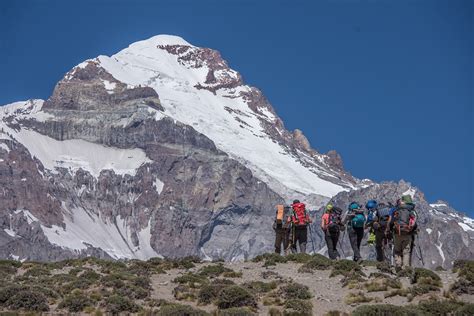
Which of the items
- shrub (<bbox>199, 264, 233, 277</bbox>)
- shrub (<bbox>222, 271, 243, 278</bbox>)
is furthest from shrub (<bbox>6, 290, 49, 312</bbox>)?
shrub (<bbox>199, 264, 233, 277</bbox>)

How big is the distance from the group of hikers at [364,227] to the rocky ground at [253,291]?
3.41ft

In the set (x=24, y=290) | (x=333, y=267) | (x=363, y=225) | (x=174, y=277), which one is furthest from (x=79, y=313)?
(x=363, y=225)

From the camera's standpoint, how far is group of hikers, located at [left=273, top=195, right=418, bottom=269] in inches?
1185

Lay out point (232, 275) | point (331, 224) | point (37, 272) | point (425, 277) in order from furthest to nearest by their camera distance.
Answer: point (331, 224), point (37, 272), point (232, 275), point (425, 277)

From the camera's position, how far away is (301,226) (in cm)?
3697

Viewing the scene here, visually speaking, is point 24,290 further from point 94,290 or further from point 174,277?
point 174,277

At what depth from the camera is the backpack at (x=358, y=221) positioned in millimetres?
33219

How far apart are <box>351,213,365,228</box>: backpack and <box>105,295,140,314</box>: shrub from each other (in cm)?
1065

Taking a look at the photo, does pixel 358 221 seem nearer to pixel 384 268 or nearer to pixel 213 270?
pixel 384 268

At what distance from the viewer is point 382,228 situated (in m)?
32.5

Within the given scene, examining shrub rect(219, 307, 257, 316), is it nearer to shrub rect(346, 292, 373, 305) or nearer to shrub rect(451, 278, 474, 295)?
shrub rect(346, 292, 373, 305)

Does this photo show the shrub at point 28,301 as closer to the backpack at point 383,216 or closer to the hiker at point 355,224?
the hiker at point 355,224

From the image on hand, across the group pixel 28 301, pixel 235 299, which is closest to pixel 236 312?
pixel 235 299

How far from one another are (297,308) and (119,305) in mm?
4844
